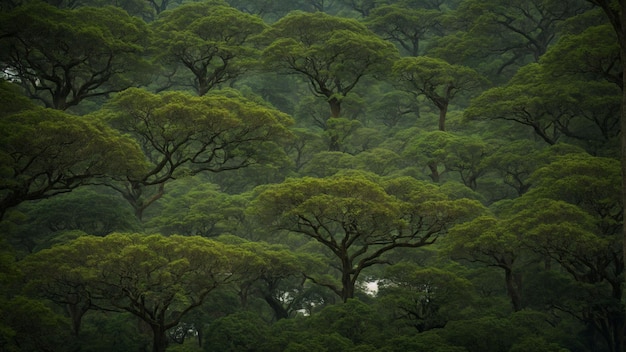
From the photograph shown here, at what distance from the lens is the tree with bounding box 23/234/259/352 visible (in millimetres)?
14203

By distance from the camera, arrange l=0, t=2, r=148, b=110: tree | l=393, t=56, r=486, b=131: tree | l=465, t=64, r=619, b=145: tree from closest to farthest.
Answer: l=0, t=2, r=148, b=110: tree < l=465, t=64, r=619, b=145: tree < l=393, t=56, r=486, b=131: tree

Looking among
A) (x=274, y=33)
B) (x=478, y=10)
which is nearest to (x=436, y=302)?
(x=274, y=33)

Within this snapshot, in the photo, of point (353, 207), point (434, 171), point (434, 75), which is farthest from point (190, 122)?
point (434, 75)

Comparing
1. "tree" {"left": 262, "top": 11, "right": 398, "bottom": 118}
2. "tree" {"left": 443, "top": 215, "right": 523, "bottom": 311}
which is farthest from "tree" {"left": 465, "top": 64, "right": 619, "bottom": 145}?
"tree" {"left": 262, "top": 11, "right": 398, "bottom": 118}

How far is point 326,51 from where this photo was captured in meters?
25.8

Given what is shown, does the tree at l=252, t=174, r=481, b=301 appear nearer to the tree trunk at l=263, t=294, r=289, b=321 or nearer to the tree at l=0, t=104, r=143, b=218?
the tree trunk at l=263, t=294, r=289, b=321

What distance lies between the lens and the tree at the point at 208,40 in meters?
25.6

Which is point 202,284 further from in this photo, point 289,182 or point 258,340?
point 289,182

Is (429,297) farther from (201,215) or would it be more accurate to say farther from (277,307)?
(201,215)

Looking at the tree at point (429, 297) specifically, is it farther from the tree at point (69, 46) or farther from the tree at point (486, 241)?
the tree at point (69, 46)

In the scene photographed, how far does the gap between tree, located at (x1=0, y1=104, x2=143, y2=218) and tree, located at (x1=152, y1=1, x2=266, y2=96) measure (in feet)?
35.0

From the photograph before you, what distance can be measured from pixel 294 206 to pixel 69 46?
10228 mm

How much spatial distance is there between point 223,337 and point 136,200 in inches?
395

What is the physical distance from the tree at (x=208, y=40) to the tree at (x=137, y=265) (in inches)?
468
